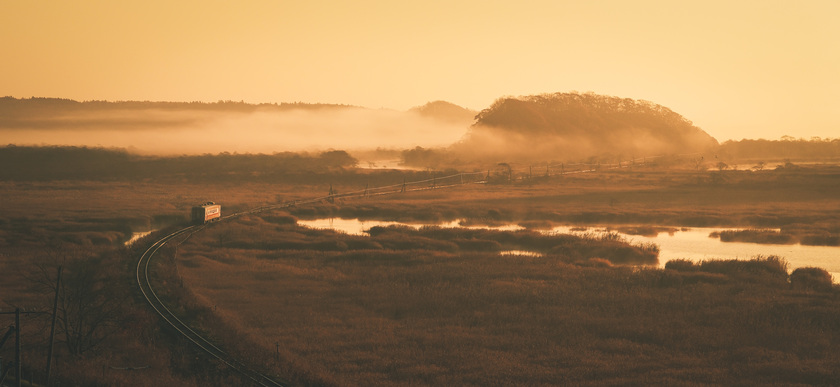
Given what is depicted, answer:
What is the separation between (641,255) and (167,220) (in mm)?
52238

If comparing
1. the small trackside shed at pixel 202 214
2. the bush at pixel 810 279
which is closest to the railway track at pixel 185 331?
the small trackside shed at pixel 202 214

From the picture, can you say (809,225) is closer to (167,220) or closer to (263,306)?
(263,306)

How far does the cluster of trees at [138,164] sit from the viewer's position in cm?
14975

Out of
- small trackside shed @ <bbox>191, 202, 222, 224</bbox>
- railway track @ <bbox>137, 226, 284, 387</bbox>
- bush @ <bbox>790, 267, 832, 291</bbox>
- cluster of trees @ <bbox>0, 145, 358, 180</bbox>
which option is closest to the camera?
railway track @ <bbox>137, 226, 284, 387</bbox>

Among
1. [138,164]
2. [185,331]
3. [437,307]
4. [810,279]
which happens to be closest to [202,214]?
[437,307]

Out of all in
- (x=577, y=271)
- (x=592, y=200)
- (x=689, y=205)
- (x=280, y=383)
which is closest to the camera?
(x=280, y=383)

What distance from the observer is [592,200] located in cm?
9681

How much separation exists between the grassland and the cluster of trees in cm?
7535

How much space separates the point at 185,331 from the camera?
99.6 feet

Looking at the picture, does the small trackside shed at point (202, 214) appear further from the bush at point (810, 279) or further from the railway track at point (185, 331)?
the bush at point (810, 279)

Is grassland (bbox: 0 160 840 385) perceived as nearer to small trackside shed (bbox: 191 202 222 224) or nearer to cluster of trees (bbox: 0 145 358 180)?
small trackside shed (bbox: 191 202 222 224)

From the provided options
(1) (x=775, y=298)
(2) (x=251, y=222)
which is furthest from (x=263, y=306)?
(2) (x=251, y=222)

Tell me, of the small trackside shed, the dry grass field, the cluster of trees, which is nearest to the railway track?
the dry grass field

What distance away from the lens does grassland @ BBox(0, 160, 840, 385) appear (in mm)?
26766
